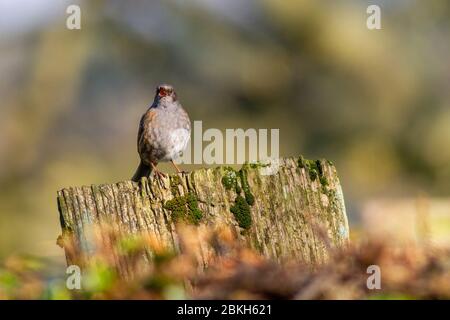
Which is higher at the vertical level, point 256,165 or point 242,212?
point 256,165

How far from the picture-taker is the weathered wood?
11.9 feet

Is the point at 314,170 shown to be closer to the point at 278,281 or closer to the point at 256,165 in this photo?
the point at 256,165

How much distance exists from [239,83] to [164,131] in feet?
21.3

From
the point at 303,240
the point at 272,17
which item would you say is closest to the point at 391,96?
the point at 272,17

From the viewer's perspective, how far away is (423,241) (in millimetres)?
2971

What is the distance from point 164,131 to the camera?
5914 millimetres

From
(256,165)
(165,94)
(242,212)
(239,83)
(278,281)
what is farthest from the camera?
(239,83)

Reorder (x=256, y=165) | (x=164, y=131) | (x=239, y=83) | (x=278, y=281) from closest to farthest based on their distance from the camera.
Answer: (x=278, y=281) → (x=256, y=165) → (x=164, y=131) → (x=239, y=83)

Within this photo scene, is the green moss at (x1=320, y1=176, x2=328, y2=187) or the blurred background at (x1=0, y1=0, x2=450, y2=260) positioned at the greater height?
the blurred background at (x1=0, y1=0, x2=450, y2=260)

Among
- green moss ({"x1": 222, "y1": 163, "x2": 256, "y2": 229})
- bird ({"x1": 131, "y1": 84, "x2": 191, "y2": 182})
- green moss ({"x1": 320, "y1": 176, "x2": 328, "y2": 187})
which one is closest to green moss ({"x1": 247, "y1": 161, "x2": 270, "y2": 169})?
green moss ({"x1": 222, "y1": 163, "x2": 256, "y2": 229})

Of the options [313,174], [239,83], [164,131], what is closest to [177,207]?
[313,174]

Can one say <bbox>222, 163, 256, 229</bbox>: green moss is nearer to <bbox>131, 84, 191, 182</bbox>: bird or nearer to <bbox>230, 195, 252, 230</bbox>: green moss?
<bbox>230, 195, 252, 230</bbox>: green moss

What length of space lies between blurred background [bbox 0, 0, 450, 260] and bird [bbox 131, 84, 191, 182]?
18.2 ft

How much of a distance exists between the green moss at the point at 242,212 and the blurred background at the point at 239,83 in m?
7.97
